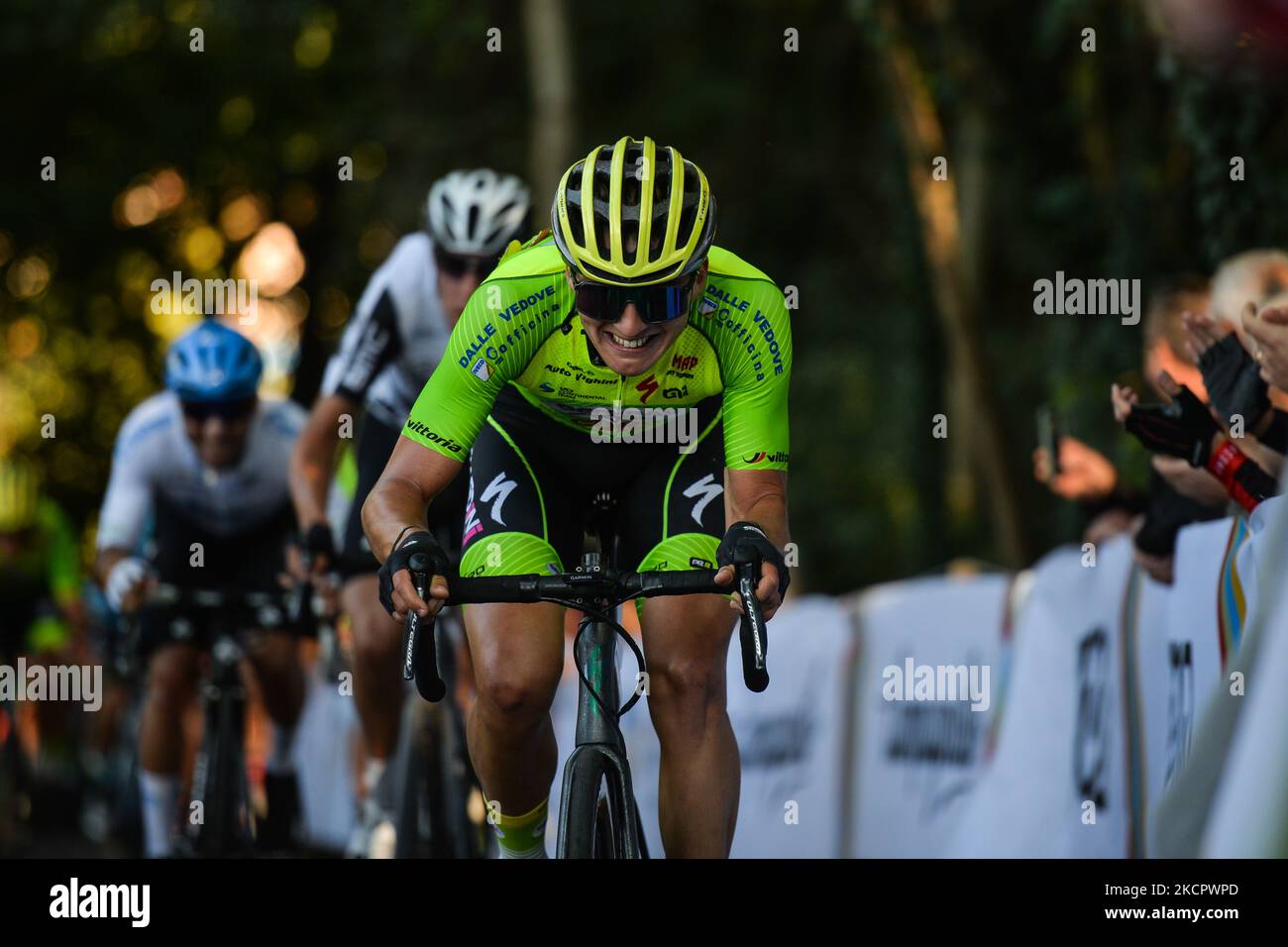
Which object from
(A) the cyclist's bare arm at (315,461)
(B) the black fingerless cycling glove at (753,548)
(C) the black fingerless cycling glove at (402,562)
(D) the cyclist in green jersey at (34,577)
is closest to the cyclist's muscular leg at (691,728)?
(B) the black fingerless cycling glove at (753,548)

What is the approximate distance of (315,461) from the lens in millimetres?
7512

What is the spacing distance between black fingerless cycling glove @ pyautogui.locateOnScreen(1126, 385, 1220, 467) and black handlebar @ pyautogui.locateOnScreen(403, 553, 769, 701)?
1733 mm

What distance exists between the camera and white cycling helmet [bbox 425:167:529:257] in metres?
6.89

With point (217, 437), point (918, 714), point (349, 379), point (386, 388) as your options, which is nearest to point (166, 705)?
point (217, 437)

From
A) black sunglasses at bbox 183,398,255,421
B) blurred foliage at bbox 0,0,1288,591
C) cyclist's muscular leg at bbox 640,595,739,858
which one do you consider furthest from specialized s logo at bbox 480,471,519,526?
blurred foliage at bbox 0,0,1288,591

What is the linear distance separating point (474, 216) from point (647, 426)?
1943 millimetres

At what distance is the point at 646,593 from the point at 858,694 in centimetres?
445

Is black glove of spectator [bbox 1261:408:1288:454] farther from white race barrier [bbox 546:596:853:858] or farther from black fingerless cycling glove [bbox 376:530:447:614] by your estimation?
white race barrier [bbox 546:596:853:858]

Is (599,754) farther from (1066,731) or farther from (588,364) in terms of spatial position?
(1066,731)

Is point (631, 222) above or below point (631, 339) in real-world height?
above

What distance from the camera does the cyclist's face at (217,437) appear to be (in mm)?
8211

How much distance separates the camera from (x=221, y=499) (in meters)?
8.54

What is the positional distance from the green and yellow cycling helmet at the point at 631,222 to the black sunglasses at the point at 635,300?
0.07 ft
